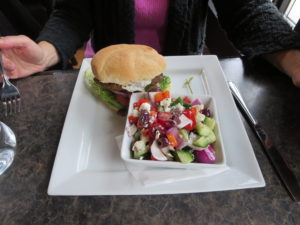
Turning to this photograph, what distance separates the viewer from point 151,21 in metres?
1.60

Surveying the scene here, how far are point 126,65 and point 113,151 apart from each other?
1.30ft

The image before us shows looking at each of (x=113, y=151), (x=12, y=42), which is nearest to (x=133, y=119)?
(x=113, y=151)

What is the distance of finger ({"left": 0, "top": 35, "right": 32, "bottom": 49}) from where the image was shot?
105cm

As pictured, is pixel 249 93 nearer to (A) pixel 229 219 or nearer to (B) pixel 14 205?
(A) pixel 229 219

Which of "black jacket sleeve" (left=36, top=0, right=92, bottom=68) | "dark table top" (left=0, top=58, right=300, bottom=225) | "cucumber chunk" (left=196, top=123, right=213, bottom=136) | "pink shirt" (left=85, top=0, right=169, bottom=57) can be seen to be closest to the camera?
"dark table top" (left=0, top=58, right=300, bottom=225)

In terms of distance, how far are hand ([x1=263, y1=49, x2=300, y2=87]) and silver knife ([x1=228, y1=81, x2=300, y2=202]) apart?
290mm

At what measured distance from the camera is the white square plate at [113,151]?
79cm

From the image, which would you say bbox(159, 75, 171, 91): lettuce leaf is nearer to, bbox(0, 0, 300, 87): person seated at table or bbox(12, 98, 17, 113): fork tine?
bbox(0, 0, 300, 87): person seated at table

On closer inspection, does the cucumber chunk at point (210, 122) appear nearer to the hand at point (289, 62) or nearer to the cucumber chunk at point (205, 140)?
the cucumber chunk at point (205, 140)

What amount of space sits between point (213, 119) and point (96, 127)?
522 millimetres

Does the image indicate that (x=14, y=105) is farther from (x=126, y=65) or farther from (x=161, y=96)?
(x=161, y=96)

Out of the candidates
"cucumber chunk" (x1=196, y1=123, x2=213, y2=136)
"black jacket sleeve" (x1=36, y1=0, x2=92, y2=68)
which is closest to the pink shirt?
"black jacket sleeve" (x1=36, y1=0, x2=92, y2=68)

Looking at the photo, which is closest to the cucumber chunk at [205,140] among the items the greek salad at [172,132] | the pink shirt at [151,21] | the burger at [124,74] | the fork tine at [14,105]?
the greek salad at [172,132]

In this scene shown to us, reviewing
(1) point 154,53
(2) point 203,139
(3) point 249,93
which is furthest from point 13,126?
(3) point 249,93
